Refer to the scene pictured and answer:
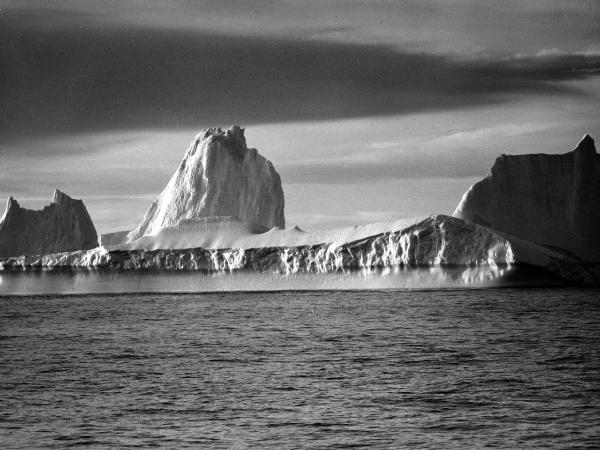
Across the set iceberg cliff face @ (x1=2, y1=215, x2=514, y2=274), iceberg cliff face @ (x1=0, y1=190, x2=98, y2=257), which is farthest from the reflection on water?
iceberg cliff face @ (x1=0, y1=190, x2=98, y2=257)

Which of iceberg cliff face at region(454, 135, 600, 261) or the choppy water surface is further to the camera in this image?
iceberg cliff face at region(454, 135, 600, 261)

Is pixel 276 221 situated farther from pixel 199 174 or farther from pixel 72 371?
pixel 72 371

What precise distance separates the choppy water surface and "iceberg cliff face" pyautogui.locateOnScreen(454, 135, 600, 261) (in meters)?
36.4

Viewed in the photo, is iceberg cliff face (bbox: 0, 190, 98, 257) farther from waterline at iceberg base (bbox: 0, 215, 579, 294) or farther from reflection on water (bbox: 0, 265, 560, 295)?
waterline at iceberg base (bbox: 0, 215, 579, 294)

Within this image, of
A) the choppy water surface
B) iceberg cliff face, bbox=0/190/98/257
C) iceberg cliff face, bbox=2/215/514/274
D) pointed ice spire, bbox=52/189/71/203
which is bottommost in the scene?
the choppy water surface

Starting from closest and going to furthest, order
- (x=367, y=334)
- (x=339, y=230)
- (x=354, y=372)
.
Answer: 1. (x=354, y=372)
2. (x=367, y=334)
3. (x=339, y=230)

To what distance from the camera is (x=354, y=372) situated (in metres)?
20.2

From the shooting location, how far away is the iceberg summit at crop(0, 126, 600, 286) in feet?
176

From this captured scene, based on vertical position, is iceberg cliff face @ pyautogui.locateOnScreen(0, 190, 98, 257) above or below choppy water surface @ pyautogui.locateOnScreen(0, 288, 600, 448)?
above

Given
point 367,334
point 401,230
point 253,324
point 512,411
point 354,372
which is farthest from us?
point 401,230

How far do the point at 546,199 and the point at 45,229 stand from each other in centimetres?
5820

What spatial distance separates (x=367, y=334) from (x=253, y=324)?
6.58 m

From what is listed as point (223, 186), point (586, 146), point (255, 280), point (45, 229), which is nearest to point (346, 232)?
point (255, 280)

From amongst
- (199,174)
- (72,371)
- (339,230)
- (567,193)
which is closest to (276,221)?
(199,174)
